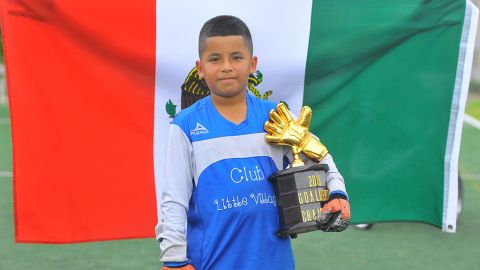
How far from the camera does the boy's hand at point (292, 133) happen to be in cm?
292

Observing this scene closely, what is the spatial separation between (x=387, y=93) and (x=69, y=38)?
151cm

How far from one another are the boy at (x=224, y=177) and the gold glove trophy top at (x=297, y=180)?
0.11ft

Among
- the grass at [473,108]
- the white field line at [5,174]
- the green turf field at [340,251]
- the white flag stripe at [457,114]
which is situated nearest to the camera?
the white flag stripe at [457,114]

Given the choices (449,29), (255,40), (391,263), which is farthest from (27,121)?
(391,263)

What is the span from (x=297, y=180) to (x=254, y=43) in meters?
1.29

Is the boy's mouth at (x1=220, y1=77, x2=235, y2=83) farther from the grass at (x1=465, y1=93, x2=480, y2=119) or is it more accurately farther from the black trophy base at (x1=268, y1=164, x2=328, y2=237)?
the grass at (x1=465, y1=93, x2=480, y2=119)

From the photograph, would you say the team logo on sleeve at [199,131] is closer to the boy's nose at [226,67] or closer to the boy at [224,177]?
the boy at [224,177]

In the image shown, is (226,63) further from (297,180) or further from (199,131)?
(297,180)

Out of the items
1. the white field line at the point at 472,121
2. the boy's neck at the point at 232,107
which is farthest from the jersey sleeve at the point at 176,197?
the white field line at the point at 472,121

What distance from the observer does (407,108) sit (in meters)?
4.30

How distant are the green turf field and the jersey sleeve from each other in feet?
8.28

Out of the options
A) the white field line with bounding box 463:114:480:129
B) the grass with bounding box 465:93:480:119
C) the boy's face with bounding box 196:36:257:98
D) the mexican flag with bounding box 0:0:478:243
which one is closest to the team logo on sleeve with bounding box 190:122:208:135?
the boy's face with bounding box 196:36:257:98

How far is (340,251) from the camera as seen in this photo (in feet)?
18.6

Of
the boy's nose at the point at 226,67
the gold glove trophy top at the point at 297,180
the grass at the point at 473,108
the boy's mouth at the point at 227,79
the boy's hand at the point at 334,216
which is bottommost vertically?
the grass at the point at 473,108
